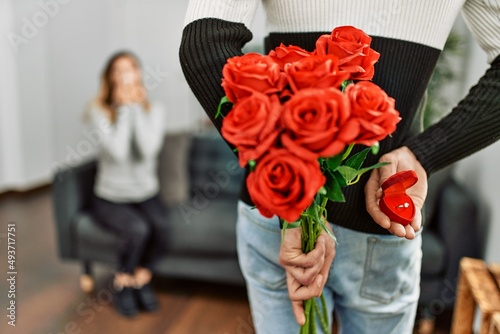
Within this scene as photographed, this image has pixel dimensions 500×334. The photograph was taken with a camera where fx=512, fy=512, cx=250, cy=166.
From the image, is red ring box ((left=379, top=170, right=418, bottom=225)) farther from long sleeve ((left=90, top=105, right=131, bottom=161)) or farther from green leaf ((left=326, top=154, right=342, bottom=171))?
long sleeve ((left=90, top=105, right=131, bottom=161))

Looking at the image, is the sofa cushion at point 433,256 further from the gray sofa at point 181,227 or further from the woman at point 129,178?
the woman at point 129,178

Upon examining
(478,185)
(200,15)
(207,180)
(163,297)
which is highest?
(200,15)

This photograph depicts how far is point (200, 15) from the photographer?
698 mm

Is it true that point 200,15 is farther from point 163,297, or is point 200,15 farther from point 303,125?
point 163,297

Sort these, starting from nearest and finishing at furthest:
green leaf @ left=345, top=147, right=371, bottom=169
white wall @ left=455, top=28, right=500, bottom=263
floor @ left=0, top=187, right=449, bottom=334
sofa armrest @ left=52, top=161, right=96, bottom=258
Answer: green leaf @ left=345, top=147, right=371, bottom=169, white wall @ left=455, top=28, right=500, bottom=263, floor @ left=0, top=187, right=449, bottom=334, sofa armrest @ left=52, top=161, right=96, bottom=258

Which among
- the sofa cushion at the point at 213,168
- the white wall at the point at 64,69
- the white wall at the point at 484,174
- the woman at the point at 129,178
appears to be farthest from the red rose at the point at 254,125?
the white wall at the point at 64,69

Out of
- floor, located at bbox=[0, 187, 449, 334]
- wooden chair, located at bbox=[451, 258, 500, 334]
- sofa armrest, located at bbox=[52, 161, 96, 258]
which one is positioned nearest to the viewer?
wooden chair, located at bbox=[451, 258, 500, 334]

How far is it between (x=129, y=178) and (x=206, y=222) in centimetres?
46

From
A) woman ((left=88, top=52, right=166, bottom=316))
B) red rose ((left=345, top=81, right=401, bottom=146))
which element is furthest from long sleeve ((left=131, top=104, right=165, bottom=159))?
red rose ((left=345, top=81, right=401, bottom=146))

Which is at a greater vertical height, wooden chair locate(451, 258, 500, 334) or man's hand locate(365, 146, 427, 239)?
man's hand locate(365, 146, 427, 239)

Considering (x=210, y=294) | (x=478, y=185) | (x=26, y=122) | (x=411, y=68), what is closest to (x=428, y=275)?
(x=478, y=185)

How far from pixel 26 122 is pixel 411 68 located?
3.84 meters

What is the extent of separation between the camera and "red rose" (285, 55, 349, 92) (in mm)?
529

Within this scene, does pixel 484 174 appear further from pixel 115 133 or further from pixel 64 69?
pixel 64 69
